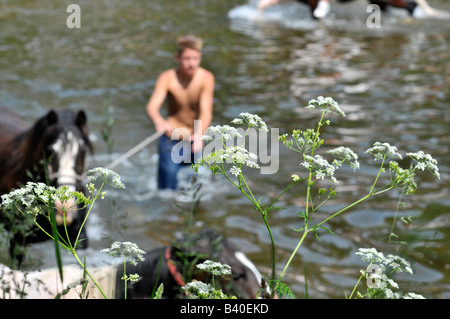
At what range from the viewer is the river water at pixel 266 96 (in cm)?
607

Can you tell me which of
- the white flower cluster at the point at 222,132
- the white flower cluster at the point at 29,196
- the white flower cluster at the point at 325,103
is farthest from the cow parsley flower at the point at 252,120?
the white flower cluster at the point at 29,196

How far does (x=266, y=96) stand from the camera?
36.3 ft

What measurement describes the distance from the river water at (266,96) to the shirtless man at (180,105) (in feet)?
1.40

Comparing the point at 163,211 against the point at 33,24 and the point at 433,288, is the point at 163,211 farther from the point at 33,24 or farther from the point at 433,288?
the point at 33,24

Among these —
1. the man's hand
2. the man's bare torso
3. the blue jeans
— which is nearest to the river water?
the blue jeans

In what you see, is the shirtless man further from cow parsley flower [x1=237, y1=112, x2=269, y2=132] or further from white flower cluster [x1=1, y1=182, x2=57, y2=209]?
white flower cluster [x1=1, y1=182, x2=57, y2=209]

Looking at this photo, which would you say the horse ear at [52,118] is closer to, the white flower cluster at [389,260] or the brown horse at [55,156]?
the brown horse at [55,156]

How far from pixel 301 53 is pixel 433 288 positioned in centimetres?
958

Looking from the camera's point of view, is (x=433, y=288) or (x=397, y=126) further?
(x=397, y=126)

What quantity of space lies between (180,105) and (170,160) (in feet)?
2.09

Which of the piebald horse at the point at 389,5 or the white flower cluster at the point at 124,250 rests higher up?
the piebald horse at the point at 389,5

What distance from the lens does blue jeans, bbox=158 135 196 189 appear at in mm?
7215
